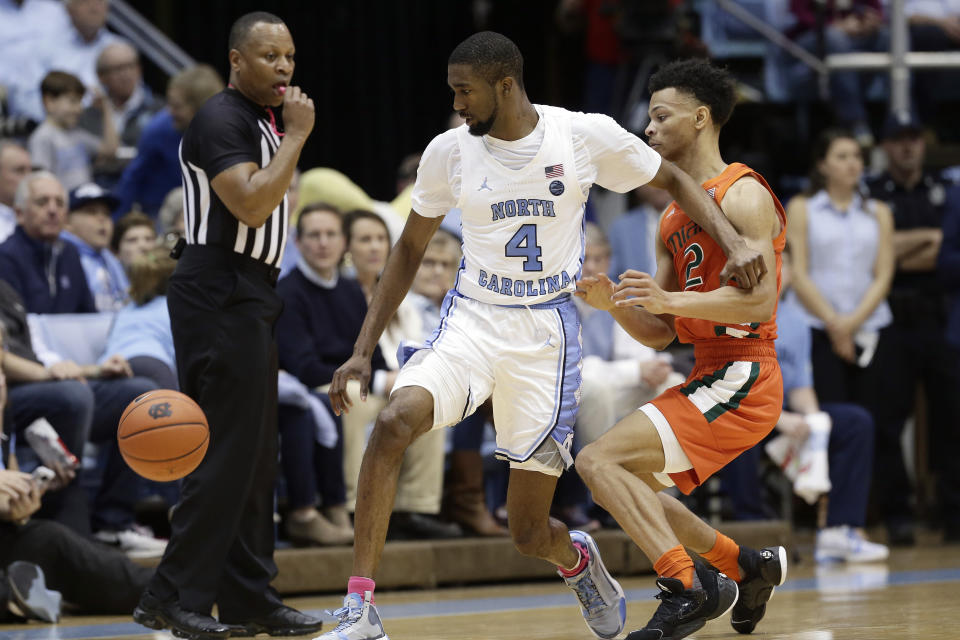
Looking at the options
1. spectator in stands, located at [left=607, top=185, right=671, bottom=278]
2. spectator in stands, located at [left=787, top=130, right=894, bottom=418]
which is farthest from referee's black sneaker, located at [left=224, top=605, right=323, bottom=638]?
spectator in stands, located at [left=787, top=130, right=894, bottom=418]

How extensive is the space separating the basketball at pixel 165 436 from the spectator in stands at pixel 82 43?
5752 mm

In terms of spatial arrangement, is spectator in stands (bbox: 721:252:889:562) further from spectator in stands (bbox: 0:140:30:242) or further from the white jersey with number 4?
spectator in stands (bbox: 0:140:30:242)

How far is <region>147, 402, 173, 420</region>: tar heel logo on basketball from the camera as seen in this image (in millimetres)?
4863

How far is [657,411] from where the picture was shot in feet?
16.5

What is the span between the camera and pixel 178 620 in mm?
4926

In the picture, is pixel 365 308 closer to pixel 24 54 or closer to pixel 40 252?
pixel 40 252

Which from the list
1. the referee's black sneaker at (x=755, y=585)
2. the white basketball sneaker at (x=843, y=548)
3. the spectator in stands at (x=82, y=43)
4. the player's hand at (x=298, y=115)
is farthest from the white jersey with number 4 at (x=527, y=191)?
the spectator in stands at (x=82, y=43)

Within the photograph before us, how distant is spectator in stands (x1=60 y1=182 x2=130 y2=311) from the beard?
371cm

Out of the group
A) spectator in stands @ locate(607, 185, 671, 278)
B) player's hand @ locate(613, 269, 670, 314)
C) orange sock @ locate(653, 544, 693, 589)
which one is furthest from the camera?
spectator in stands @ locate(607, 185, 671, 278)

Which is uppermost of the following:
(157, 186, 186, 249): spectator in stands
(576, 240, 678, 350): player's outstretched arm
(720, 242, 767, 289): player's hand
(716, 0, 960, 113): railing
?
(716, 0, 960, 113): railing

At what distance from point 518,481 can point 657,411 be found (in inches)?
22.3

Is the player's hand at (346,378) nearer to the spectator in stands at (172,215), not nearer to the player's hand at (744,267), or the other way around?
the player's hand at (744,267)

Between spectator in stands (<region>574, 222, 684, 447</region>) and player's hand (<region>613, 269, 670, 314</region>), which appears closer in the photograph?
player's hand (<region>613, 269, 670, 314</region>)

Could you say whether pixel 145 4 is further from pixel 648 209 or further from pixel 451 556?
pixel 451 556
